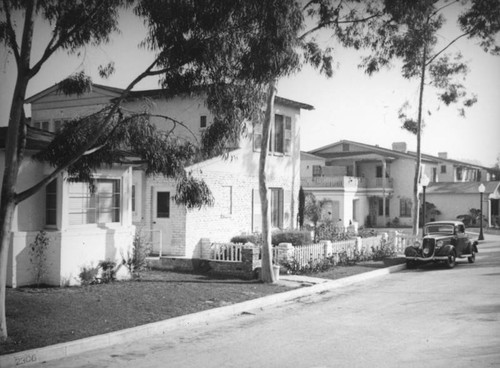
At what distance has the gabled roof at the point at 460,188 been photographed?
4662 cm

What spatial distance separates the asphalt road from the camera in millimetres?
7684

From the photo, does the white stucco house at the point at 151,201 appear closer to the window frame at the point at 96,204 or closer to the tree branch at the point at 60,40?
the window frame at the point at 96,204

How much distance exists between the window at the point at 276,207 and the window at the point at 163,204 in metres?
6.15

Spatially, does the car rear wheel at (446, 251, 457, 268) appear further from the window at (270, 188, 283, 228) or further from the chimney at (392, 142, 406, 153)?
the chimney at (392, 142, 406, 153)

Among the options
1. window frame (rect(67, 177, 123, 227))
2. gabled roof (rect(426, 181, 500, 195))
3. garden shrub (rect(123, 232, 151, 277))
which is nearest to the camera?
window frame (rect(67, 177, 123, 227))

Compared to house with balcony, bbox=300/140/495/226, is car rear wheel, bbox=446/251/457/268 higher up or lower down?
lower down

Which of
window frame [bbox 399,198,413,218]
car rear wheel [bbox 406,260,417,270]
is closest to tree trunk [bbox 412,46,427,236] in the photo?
car rear wheel [bbox 406,260,417,270]

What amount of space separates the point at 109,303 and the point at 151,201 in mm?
7980

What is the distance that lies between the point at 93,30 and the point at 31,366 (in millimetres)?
6257

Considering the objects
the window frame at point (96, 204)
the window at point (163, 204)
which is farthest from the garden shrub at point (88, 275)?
the window at point (163, 204)

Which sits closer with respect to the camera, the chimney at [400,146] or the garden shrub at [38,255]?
the garden shrub at [38,255]

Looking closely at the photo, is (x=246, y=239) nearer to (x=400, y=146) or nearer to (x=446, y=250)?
(x=446, y=250)

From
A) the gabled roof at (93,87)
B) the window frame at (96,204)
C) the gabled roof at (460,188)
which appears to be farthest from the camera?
the gabled roof at (460,188)

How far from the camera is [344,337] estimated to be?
9156 millimetres
